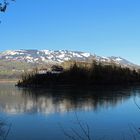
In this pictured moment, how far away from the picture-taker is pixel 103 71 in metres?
131

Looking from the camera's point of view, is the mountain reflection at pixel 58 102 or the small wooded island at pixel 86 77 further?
the small wooded island at pixel 86 77

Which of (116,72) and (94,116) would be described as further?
(116,72)

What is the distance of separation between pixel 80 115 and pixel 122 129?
396 inches

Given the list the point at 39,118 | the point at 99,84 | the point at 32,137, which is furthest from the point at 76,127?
the point at 99,84

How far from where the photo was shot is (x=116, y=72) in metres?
136

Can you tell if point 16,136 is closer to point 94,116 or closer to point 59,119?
point 59,119

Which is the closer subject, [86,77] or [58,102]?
[58,102]

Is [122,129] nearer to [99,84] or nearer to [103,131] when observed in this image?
[103,131]

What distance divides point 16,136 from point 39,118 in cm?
1047

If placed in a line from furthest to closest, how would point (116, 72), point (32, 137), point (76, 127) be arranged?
point (116, 72) → point (76, 127) → point (32, 137)

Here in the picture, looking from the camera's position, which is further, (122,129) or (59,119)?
(59,119)

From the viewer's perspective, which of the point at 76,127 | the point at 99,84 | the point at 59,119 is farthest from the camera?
the point at 99,84

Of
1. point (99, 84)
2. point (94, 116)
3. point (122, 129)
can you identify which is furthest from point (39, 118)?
point (99, 84)

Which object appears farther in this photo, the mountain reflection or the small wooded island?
the small wooded island
